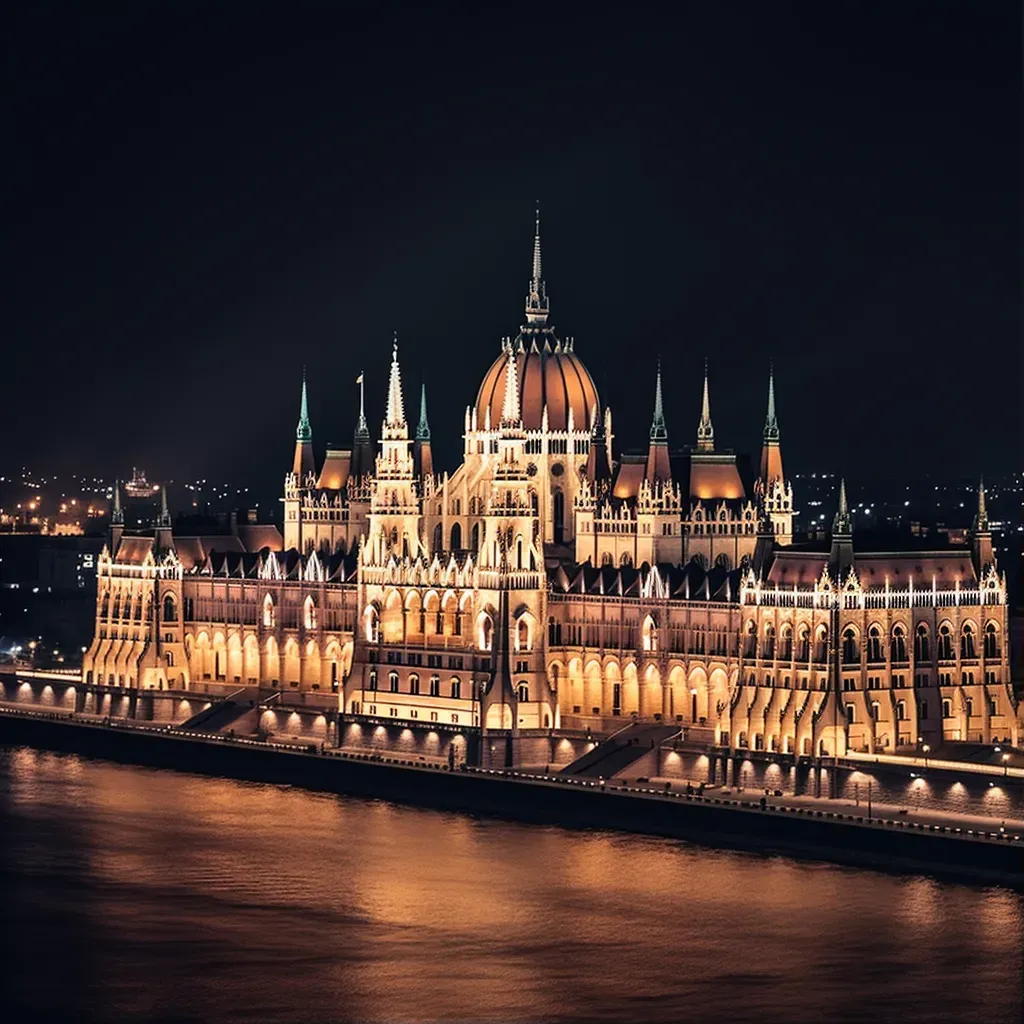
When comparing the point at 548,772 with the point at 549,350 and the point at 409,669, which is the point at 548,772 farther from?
the point at 549,350

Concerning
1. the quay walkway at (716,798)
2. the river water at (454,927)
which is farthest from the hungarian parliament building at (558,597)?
the river water at (454,927)

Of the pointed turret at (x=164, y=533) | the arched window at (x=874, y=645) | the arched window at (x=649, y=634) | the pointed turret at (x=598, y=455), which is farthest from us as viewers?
the pointed turret at (x=164, y=533)

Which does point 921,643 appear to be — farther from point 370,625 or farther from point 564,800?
point 370,625

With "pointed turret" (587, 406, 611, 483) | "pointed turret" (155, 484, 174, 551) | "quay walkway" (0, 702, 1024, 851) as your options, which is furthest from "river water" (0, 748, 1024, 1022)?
"pointed turret" (155, 484, 174, 551)

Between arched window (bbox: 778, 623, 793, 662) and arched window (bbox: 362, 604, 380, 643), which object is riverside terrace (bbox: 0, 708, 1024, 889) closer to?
arched window (bbox: 362, 604, 380, 643)

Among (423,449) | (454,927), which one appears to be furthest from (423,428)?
(454,927)

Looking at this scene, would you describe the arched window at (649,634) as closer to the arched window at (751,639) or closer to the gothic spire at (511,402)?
the arched window at (751,639)

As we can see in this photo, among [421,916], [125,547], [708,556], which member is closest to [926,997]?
[421,916]
